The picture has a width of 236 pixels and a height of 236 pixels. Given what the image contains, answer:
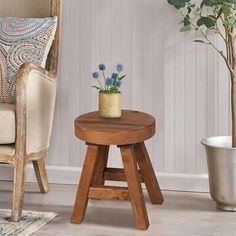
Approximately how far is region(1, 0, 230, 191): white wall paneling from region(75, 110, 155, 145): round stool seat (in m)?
0.47

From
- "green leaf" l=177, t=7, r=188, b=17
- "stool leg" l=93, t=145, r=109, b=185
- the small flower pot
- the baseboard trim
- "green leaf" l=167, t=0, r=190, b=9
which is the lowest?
the baseboard trim

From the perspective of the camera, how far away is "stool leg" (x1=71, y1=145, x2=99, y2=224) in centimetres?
283

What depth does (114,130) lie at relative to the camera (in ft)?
9.00

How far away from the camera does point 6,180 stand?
3.57 m

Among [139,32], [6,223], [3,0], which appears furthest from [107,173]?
[3,0]

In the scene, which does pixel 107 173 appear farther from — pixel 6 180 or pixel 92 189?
pixel 6 180

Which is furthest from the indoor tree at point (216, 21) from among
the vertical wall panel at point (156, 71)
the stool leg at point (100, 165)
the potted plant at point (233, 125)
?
the stool leg at point (100, 165)

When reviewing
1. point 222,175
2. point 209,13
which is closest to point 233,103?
point 222,175

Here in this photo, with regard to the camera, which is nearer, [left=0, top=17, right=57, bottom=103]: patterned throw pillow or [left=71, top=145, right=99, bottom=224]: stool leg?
[left=71, top=145, right=99, bottom=224]: stool leg

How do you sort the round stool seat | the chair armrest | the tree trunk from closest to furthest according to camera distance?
the round stool seat < the chair armrest < the tree trunk

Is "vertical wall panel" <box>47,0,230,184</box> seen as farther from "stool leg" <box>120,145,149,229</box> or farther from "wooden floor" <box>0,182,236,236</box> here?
"stool leg" <box>120,145,149,229</box>

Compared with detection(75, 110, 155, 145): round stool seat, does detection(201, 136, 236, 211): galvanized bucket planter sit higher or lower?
lower

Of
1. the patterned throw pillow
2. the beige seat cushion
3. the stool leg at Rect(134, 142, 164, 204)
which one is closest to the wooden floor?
the stool leg at Rect(134, 142, 164, 204)

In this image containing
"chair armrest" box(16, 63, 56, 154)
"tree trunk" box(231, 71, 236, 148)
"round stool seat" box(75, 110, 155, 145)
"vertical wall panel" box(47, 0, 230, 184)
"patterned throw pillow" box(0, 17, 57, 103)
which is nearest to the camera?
"round stool seat" box(75, 110, 155, 145)
